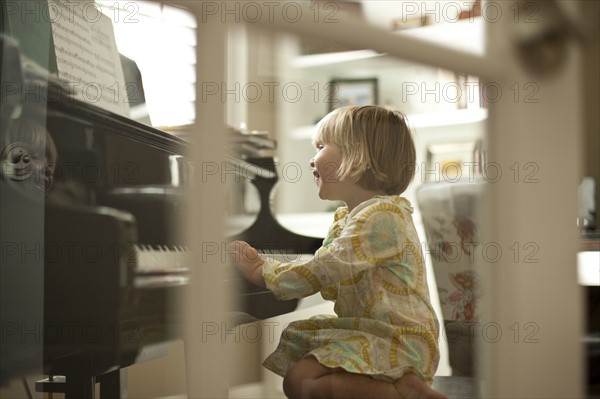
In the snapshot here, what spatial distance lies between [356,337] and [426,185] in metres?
1.06

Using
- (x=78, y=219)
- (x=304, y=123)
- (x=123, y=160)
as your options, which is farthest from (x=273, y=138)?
(x=78, y=219)

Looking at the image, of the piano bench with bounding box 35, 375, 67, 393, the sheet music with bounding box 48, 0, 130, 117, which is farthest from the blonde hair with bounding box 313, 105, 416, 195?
the piano bench with bounding box 35, 375, 67, 393

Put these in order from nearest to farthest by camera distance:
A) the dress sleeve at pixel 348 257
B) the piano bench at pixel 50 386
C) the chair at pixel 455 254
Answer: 1. the dress sleeve at pixel 348 257
2. the piano bench at pixel 50 386
3. the chair at pixel 455 254

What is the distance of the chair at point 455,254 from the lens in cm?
129

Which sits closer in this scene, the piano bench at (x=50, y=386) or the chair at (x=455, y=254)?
the piano bench at (x=50, y=386)

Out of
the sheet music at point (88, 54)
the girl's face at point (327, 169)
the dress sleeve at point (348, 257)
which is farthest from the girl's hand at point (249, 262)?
the sheet music at point (88, 54)

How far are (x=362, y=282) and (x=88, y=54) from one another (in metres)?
0.62

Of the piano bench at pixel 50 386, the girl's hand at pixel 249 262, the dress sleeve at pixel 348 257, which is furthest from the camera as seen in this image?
the piano bench at pixel 50 386

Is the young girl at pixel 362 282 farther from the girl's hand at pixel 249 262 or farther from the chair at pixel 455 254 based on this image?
the chair at pixel 455 254

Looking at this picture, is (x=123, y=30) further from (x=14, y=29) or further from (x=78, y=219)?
(x=78, y=219)

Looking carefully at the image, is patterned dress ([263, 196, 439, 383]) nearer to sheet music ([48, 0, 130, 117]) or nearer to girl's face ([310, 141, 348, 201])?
girl's face ([310, 141, 348, 201])

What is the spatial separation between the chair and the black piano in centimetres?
50

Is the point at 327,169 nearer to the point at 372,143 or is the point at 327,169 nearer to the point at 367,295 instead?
the point at 372,143

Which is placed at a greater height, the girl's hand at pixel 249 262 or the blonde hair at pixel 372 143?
the blonde hair at pixel 372 143
